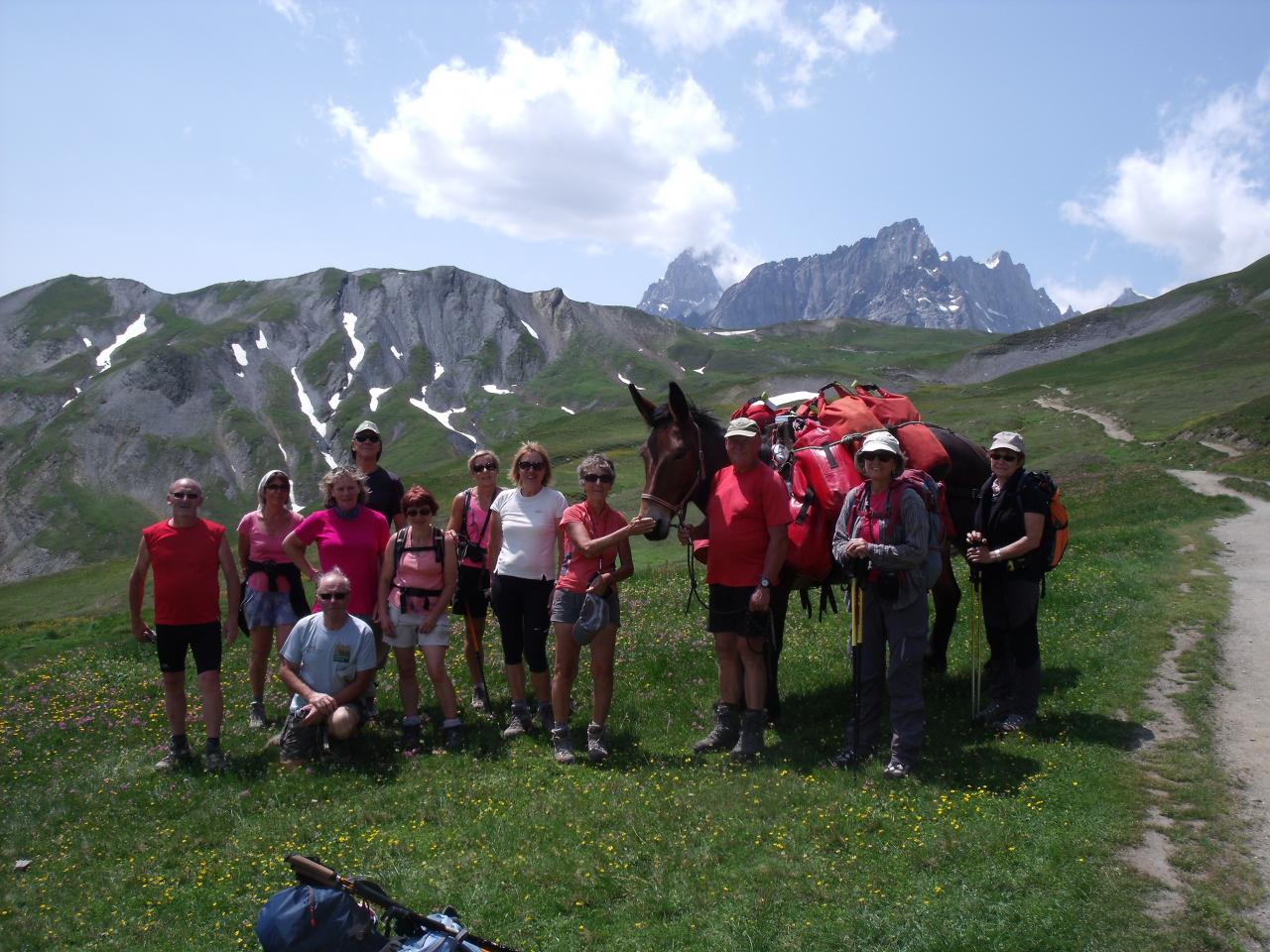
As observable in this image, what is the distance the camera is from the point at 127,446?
511ft

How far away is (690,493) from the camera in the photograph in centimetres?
844

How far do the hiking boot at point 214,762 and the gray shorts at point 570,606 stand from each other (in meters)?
3.89

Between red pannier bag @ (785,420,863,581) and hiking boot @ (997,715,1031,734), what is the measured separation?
2291 millimetres

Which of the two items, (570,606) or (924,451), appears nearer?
(570,606)

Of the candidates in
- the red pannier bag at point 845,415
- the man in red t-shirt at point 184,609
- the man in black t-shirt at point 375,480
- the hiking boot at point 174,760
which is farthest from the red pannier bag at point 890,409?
the hiking boot at point 174,760

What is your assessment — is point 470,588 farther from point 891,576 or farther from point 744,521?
point 891,576

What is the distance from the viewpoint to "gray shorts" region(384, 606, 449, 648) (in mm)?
9297

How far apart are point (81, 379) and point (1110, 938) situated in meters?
212

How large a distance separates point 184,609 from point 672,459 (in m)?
5.37

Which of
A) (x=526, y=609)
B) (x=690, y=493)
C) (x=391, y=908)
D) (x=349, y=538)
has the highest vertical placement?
(x=690, y=493)

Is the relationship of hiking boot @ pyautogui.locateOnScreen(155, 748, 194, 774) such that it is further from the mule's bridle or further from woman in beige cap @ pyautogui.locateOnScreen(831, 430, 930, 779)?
woman in beige cap @ pyautogui.locateOnScreen(831, 430, 930, 779)

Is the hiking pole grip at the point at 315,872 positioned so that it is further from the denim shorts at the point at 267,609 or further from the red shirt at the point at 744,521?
the denim shorts at the point at 267,609

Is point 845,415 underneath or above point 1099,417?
above

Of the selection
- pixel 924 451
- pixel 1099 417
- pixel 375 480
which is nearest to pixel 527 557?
pixel 375 480
